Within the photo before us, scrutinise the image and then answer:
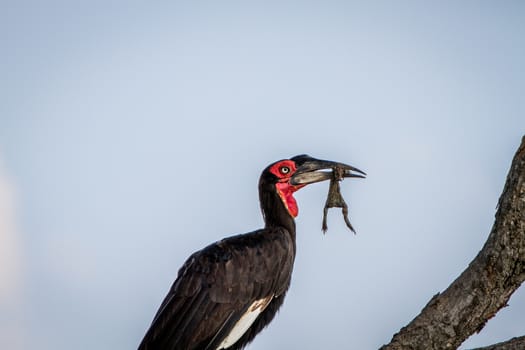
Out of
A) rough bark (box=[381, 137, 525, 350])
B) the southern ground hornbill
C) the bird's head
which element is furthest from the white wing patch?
rough bark (box=[381, 137, 525, 350])

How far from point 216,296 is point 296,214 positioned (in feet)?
5.28

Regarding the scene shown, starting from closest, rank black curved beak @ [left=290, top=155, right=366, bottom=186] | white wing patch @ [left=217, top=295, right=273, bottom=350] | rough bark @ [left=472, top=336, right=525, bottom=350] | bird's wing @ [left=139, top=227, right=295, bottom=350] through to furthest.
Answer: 1. rough bark @ [left=472, top=336, right=525, bottom=350]
2. bird's wing @ [left=139, top=227, right=295, bottom=350]
3. white wing patch @ [left=217, top=295, right=273, bottom=350]
4. black curved beak @ [left=290, top=155, right=366, bottom=186]

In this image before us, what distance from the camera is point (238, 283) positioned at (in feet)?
19.7

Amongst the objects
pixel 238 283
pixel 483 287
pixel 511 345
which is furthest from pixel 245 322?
pixel 511 345

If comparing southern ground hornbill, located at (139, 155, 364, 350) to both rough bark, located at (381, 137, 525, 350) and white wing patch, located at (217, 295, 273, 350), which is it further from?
rough bark, located at (381, 137, 525, 350)

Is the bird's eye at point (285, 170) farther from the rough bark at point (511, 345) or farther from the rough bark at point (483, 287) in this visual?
the rough bark at point (511, 345)

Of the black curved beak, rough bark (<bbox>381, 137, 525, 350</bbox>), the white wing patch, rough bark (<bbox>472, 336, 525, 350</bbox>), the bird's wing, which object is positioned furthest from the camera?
the black curved beak

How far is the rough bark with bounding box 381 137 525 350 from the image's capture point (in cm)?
444

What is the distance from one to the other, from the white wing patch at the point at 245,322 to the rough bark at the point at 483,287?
158 cm

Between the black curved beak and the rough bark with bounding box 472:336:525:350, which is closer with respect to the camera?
the rough bark with bounding box 472:336:525:350

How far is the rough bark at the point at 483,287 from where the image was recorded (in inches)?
175

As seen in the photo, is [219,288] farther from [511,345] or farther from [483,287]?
[511,345]

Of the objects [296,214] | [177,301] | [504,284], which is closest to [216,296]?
[177,301]

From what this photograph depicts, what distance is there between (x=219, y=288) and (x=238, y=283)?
21cm
